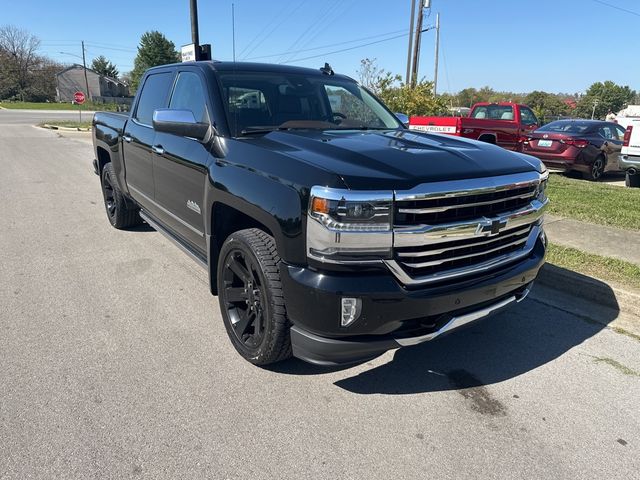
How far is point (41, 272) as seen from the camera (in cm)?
471

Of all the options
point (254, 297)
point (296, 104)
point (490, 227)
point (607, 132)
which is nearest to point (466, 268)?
point (490, 227)

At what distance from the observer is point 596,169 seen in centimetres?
1135

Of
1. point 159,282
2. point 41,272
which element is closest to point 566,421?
point 159,282

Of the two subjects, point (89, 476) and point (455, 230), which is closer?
point (89, 476)

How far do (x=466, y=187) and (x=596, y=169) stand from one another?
10.7 m

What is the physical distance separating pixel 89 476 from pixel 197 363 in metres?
1.05

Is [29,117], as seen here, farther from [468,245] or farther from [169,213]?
[468,245]

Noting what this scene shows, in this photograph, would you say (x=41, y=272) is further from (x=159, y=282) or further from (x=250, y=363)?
(x=250, y=363)

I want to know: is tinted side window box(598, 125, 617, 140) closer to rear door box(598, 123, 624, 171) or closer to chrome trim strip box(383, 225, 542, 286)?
rear door box(598, 123, 624, 171)

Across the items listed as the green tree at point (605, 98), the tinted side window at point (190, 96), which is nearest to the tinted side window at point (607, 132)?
the tinted side window at point (190, 96)

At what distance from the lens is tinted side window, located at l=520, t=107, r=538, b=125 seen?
46.6 ft

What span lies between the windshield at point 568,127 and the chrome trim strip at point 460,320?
1023 centimetres

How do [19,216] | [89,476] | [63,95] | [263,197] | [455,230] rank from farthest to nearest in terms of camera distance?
[63,95] < [19,216] < [263,197] < [455,230] < [89,476]

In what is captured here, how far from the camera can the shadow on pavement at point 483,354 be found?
3.01m
